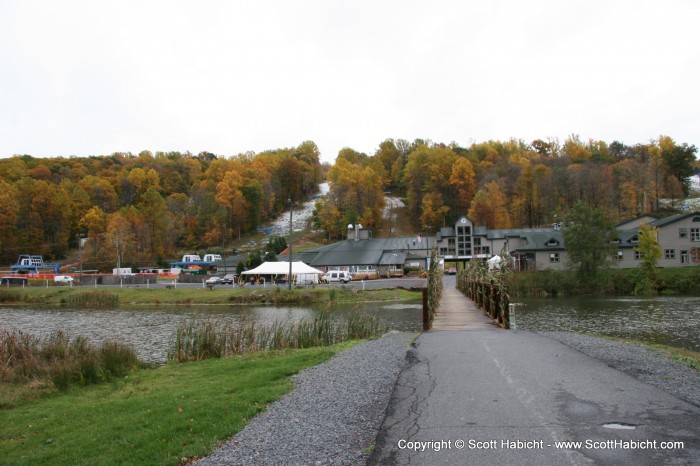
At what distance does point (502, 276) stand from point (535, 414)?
42.8 feet

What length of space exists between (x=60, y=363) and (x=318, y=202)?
10214cm

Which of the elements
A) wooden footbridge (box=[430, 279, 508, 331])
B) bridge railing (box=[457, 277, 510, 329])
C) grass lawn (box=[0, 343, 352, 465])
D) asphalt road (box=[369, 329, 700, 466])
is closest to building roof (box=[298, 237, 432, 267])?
wooden footbridge (box=[430, 279, 508, 331])

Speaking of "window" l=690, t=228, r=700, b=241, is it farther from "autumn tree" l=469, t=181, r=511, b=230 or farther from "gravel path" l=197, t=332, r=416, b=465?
"gravel path" l=197, t=332, r=416, b=465

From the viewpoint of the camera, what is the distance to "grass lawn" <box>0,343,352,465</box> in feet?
20.2

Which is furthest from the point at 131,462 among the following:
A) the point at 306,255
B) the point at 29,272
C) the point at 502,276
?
the point at 29,272

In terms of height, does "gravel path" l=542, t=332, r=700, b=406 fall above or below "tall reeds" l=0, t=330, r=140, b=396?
above

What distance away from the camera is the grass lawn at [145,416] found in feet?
20.2

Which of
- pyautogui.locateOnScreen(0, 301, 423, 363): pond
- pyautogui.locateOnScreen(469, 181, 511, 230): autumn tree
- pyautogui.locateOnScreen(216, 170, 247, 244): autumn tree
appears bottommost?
pyautogui.locateOnScreen(0, 301, 423, 363): pond

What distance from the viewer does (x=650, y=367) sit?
9312mm

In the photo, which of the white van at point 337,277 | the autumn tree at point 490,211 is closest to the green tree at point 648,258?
the white van at point 337,277

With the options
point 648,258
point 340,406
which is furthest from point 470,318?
point 648,258

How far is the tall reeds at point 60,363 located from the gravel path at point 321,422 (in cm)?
589

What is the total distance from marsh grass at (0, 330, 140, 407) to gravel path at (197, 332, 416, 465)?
5876mm

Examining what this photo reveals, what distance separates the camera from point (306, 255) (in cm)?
7631
